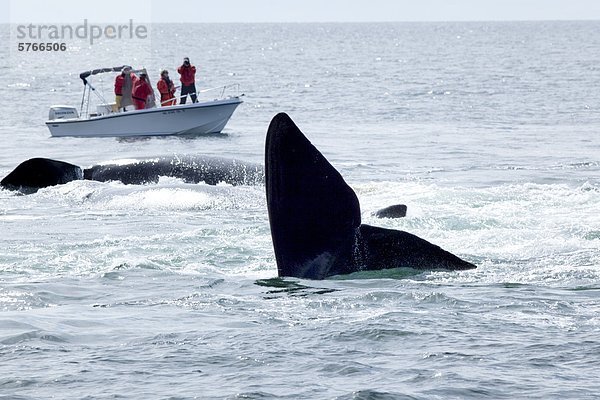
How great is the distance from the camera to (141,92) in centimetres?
3456

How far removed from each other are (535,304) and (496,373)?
2174 mm

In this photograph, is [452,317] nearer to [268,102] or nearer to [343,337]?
[343,337]

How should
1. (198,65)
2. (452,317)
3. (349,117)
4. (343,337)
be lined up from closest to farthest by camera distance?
(343,337), (452,317), (349,117), (198,65)

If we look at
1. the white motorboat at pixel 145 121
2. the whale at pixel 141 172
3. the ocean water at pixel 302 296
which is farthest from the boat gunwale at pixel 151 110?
the whale at pixel 141 172

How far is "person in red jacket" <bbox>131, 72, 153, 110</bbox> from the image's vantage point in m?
34.4

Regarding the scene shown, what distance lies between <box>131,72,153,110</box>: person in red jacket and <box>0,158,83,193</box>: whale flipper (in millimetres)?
13082

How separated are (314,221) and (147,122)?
24.9 meters

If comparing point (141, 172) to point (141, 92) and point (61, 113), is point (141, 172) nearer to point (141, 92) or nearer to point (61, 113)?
point (141, 92)

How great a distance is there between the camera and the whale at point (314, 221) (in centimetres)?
1002

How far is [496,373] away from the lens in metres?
8.51

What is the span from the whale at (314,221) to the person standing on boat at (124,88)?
23972 millimetres

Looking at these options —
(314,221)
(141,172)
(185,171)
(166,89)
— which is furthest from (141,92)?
(314,221)

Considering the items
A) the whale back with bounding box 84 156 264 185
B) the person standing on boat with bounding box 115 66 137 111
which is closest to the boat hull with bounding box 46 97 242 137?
the person standing on boat with bounding box 115 66 137 111

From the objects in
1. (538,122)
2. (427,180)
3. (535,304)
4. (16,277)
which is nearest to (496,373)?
(535,304)
